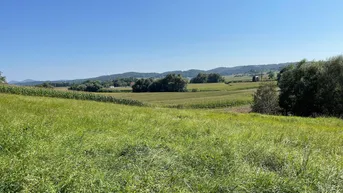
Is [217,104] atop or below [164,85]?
below

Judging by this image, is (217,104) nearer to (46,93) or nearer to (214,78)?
(46,93)

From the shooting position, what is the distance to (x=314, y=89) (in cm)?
3186

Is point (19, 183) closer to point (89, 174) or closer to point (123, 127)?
point (89, 174)

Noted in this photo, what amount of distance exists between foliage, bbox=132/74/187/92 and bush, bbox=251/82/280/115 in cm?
5449

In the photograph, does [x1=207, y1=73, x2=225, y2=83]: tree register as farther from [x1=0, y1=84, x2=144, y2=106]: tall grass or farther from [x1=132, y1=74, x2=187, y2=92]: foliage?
[x1=0, y1=84, x2=144, y2=106]: tall grass

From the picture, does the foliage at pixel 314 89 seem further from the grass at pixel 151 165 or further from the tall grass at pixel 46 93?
the grass at pixel 151 165

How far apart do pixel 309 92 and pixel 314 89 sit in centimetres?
70

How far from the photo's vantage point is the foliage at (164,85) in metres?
90.2

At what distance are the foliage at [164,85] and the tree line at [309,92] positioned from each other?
178 feet

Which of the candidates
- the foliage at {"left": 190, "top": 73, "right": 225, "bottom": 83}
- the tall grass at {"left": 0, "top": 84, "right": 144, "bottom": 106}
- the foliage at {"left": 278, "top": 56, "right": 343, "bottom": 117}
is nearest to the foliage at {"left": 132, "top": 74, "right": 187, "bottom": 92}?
the foliage at {"left": 190, "top": 73, "right": 225, "bottom": 83}

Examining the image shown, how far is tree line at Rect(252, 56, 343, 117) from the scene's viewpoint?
29625 mm

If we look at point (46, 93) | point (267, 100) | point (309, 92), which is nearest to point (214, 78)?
point (267, 100)

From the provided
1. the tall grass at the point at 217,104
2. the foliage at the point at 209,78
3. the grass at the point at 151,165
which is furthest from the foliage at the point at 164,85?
the grass at the point at 151,165

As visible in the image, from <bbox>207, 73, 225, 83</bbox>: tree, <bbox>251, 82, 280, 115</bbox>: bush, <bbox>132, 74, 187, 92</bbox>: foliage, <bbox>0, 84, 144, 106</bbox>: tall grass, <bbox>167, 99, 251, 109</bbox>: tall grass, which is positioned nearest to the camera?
<bbox>0, 84, 144, 106</bbox>: tall grass
